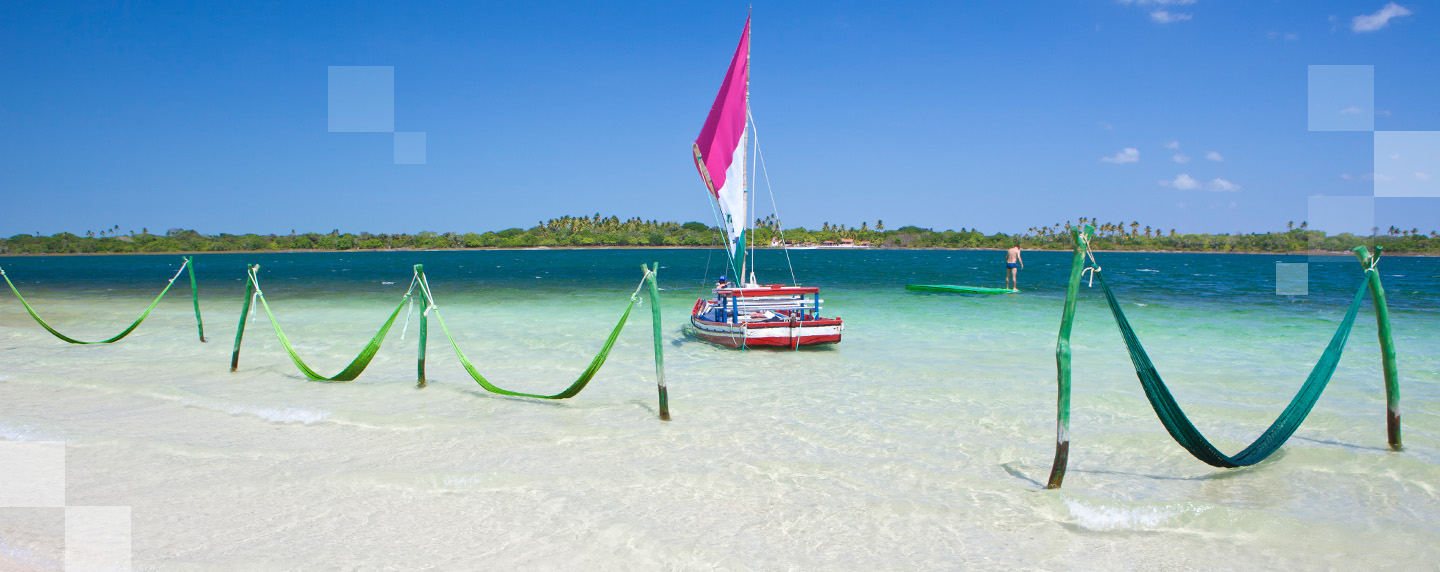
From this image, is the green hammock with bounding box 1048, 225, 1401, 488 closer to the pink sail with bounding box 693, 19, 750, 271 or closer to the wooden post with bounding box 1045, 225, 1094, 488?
the wooden post with bounding box 1045, 225, 1094, 488

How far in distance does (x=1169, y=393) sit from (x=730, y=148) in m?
9.82

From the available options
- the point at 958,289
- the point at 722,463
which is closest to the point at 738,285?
the point at 722,463

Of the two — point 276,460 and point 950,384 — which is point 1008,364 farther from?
point 276,460

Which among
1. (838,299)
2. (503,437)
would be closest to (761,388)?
(503,437)

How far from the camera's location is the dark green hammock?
18.0 ft

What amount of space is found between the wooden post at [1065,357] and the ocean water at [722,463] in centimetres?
28

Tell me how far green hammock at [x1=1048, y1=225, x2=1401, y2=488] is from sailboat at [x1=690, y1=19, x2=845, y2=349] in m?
7.09

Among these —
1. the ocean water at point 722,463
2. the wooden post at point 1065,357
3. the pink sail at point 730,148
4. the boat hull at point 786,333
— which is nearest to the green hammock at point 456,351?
the ocean water at point 722,463

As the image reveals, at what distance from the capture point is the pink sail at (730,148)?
13750mm

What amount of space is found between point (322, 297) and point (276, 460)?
26933mm

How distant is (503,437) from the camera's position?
744cm
